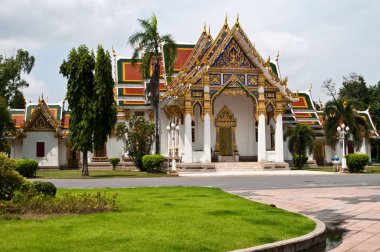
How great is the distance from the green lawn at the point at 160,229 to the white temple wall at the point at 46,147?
3141cm

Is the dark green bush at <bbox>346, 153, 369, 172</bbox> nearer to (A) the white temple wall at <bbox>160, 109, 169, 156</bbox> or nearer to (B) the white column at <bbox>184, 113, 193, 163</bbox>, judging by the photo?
(B) the white column at <bbox>184, 113, 193, 163</bbox>

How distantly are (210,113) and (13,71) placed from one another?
109ft

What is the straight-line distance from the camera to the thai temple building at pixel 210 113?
3338 centimetres

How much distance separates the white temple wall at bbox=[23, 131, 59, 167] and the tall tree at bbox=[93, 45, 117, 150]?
45.6 feet

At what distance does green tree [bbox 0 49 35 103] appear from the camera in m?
56.0

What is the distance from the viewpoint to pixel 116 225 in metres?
8.65

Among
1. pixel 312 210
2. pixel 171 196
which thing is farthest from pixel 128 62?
pixel 312 210

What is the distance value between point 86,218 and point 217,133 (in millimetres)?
28172

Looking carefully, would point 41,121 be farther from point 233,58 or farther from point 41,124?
point 233,58

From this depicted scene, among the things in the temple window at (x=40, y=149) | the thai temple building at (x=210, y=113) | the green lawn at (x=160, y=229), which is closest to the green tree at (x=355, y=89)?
the thai temple building at (x=210, y=113)

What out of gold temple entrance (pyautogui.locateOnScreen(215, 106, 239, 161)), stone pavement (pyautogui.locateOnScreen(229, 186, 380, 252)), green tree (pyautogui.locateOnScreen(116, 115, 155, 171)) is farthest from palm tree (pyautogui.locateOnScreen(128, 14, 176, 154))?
stone pavement (pyautogui.locateOnScreen(229, 186, 380, 252))

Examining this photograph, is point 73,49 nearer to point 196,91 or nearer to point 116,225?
point 196,91

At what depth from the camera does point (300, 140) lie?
1458 inches

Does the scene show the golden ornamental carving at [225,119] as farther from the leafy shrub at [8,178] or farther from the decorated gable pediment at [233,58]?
the leafy shrub at [8,178]
